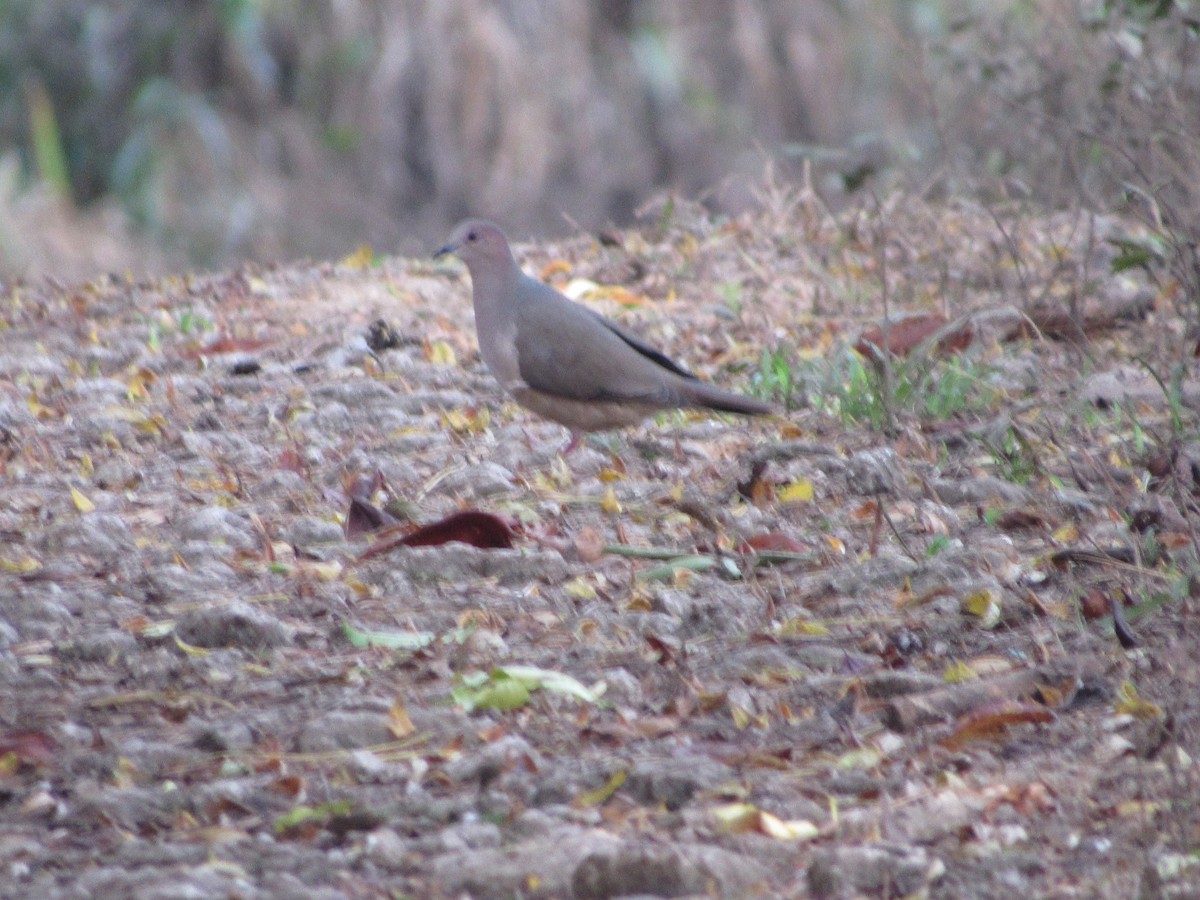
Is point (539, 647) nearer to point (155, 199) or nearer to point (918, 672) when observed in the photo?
point (918, 672)

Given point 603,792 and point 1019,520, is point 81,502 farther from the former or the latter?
point 1019,520

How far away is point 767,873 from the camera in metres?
2.50

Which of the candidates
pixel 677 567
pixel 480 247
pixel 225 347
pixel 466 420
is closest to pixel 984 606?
pixel 677 567

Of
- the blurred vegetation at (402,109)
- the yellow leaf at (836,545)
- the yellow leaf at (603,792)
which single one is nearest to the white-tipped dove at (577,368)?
the yellow leaf at (836,545)

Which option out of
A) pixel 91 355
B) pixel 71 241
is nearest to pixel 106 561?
pixel 91 355

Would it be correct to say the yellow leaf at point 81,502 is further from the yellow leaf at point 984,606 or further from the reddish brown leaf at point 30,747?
the yellow leaf at point 984,606

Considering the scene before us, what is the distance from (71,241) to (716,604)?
29.5ft

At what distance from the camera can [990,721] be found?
9.62 ft

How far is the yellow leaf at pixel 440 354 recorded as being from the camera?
5.81 metres

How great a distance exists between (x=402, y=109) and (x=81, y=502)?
8.04 metres

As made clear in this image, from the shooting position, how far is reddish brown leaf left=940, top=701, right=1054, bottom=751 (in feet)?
9.56

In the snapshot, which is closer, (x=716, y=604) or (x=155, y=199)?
(x=716, y=604)

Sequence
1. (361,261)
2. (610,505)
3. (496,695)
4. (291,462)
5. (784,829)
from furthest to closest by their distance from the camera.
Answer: (361,261) → (291,462) → (610,505) → (496,695) → (784,829)

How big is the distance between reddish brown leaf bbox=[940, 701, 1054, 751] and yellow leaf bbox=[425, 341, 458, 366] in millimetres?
3109
